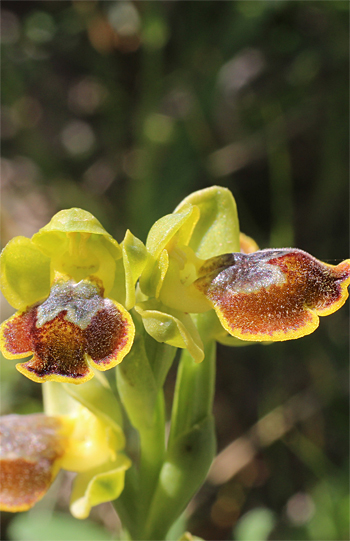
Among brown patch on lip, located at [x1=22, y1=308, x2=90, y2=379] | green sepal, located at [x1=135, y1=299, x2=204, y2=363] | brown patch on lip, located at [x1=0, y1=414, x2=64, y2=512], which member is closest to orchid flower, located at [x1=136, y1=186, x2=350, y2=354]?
green sepal, located at [x1=135, y1=299, x2=204, y2=363]

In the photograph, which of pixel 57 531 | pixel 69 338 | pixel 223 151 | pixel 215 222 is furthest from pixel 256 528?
pixel 223 151

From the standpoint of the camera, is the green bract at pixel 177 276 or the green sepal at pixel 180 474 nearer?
the green bract at pixel 177 276

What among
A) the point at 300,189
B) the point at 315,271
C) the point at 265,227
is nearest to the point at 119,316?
the point at 315,271

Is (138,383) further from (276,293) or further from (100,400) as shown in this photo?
(276,293)

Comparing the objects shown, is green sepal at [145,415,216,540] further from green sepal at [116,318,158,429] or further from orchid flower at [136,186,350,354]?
orchid flower at [136,186,350,354]

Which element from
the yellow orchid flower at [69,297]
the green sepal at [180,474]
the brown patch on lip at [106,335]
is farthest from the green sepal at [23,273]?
the green sepal at [180,474]

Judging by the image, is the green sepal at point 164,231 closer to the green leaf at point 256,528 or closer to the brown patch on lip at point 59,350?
the brown patch on lip at point 59,350

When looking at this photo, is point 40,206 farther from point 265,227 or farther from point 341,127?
point 341,127
